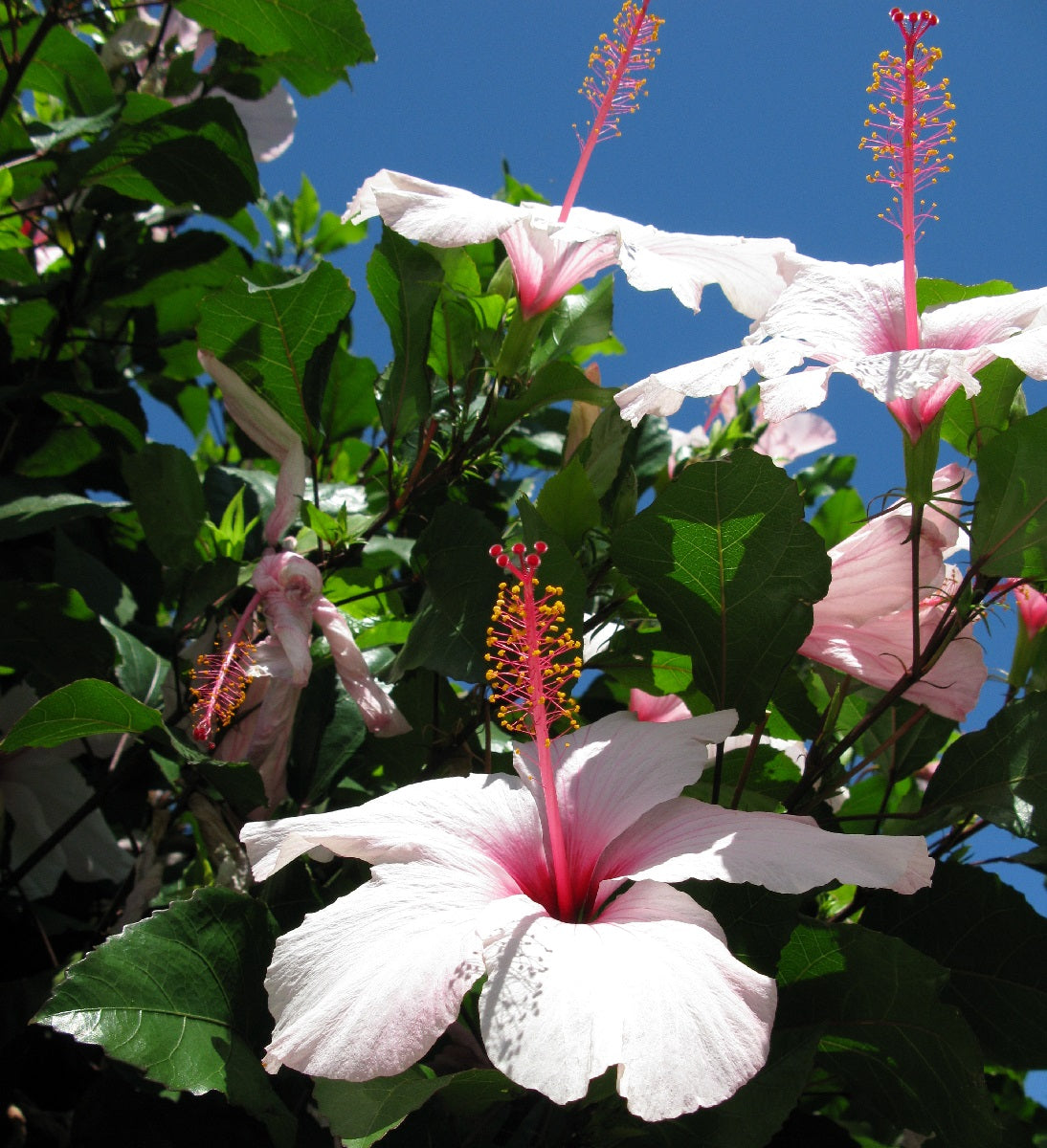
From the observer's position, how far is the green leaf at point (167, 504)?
1758 mm

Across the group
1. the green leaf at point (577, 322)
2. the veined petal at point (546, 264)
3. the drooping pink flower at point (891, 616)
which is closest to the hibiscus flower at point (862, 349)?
the drooping pink flower at point (891, 616)

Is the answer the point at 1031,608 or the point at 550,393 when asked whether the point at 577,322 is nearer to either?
the point at 550,393

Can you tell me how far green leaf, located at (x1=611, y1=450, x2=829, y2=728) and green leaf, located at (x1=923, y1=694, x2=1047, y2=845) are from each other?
0.87ft

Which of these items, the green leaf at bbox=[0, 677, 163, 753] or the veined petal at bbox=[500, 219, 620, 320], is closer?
the green leaf at bbox=[0, 677, 163, 753]

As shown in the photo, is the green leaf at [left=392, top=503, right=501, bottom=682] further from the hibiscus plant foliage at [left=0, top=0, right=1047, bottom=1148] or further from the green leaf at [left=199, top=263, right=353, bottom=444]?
the green leaf at [left=199, top=263, right=353, bottom=444]

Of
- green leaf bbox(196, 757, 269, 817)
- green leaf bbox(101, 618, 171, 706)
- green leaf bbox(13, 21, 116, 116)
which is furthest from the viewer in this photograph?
green leaf bbox(13, 21, 116, 116)

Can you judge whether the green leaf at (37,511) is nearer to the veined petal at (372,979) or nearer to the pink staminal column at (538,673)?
the pink staminal column at (538,673)

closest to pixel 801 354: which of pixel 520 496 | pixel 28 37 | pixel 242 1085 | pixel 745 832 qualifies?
pixel 520 496

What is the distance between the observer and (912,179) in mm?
1360

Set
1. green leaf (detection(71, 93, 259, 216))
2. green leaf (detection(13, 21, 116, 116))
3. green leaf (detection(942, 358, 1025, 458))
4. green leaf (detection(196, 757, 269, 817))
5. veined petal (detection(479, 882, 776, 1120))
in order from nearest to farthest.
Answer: veined petal (detection(479, 882, 776, 1120)) < green leaf (detection(942, 358, 1025, 458)) < green leaf (detection(196, 757, 269, 817)) < green leaf (detection(71, 93, 259, 216)) < green leaf (detection(13, 21, 116, 116))

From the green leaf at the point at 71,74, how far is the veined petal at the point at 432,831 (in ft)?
6.07

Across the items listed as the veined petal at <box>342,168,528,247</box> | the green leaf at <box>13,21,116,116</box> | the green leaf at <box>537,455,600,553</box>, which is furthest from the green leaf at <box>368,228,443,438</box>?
the green leaf at <box>13,21,116,116</box>

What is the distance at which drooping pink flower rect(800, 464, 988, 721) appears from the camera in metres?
1.31

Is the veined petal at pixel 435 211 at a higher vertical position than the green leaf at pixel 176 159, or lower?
lower
